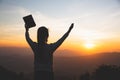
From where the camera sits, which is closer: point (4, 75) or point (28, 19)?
point (28, 19)

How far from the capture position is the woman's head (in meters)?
5.91

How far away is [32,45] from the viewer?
6.07 metres

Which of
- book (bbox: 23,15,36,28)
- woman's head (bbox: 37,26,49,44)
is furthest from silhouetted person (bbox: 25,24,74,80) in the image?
book (bbox: 23,15,36,28)

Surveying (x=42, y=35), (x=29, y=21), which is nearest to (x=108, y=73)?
(x=29, y=21)

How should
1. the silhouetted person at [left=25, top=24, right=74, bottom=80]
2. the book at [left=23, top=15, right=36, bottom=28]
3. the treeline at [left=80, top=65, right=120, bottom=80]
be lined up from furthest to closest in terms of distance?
1. the treeline at [left=80, top=65, right=120, bottom=80]
2. the book at [left=23, top=15, right=36, bottom=28]
3. the silhouetted person at [left=25, top=24, right=74, bottom=80]

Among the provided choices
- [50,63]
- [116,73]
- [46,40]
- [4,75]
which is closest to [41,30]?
[46,40]

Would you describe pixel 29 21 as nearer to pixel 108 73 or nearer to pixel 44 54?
pixel 44 54

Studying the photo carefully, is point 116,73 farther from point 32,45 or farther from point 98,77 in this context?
point 32,45

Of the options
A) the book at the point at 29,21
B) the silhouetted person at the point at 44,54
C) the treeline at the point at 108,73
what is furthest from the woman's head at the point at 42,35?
the treeline at the point at 108,73

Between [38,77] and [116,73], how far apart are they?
35.6m

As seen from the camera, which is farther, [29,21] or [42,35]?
[29,21]

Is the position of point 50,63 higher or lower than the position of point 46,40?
lower

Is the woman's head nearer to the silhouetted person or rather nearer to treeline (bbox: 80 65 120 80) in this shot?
the silhouetted person

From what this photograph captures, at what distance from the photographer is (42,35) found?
233 inches
